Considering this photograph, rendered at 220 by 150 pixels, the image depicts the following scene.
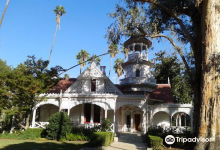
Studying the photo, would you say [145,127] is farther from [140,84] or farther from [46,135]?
[46,135]

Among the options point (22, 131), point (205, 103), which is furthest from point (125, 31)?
point (22, 131)

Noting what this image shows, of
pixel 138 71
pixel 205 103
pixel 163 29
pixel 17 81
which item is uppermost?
pixel 163 29

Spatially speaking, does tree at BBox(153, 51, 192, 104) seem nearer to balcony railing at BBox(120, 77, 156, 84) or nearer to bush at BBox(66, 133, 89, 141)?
balcony railing at BBox(120, 77, 156, 84)

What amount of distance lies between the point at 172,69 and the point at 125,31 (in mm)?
24064

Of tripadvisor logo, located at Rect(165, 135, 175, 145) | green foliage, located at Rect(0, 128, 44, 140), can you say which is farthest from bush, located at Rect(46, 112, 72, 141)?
tripadvisor logo, located at Rect(165, 135, 175, 145)

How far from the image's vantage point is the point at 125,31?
51.5 ft

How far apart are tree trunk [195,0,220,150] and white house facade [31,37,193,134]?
1058 cm

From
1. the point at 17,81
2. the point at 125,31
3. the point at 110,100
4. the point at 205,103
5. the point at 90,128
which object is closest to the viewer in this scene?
the point at 205,103

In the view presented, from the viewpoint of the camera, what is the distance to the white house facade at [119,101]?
21.5 m

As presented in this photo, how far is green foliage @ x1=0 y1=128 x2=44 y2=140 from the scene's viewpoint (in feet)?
63.6

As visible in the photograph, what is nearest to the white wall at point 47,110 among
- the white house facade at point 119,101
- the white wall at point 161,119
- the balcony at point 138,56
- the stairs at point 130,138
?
the white house facade at point 119,101

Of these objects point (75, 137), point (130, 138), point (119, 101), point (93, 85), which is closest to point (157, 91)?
point (119, 101)

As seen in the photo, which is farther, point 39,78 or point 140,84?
point 140,84

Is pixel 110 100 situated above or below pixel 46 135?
above
